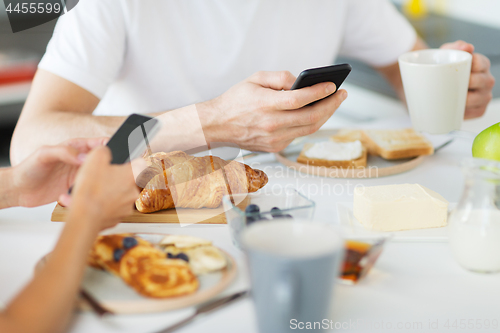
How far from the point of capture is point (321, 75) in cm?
82

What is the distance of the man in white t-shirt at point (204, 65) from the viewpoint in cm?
98

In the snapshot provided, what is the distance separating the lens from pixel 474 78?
3.94 ft

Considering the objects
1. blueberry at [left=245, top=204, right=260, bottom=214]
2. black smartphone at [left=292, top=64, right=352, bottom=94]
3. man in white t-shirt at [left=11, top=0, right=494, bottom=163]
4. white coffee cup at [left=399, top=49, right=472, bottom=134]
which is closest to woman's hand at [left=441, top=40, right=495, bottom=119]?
man in white t-shirt at [left=11, top=0, right=494, bottom=163]

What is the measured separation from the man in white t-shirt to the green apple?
0.87 feet

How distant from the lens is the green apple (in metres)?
0.82

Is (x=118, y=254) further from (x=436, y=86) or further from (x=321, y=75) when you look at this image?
(x=436, y=86)

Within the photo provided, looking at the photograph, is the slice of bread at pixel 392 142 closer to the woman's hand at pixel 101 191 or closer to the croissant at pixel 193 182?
the croissant at pixel 193 182

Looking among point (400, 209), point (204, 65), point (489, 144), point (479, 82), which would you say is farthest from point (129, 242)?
point (479, 82)

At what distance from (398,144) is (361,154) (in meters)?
0.10

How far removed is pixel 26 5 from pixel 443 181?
7.91 feet

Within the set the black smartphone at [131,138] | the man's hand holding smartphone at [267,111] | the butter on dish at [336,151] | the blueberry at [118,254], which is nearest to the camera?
the blueberry at [118,254]

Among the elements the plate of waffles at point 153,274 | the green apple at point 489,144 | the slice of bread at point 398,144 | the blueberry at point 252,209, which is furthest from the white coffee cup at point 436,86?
the plate of waffles at point 153,274

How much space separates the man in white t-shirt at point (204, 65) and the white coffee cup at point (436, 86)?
171 millimetres

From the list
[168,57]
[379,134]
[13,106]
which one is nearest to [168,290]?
[379,134]
